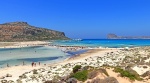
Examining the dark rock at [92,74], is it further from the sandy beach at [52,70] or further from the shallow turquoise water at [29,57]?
the shallow turquoise water at [29,57]

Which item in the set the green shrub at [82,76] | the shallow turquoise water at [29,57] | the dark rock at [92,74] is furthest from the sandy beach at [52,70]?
the shallow turquoise water at [29,57]

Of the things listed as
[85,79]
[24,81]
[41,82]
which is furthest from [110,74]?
[24,81]

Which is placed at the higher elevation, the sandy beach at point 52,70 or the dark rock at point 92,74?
the dark rock at point 92,74

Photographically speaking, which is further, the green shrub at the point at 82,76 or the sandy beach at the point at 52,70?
the sandy beach at the point at 52,70

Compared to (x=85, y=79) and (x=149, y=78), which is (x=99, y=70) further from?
(x=149, y=78)

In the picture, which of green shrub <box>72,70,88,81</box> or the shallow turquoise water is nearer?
green shrub <box>72,70,88,81</box>

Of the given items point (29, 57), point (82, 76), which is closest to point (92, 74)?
point (82, 76)

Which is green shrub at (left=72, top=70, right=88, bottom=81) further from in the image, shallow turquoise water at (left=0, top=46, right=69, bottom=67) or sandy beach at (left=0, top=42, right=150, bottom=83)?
shallow turquoise water at (left=0, top=46, right=69, bottom=67)

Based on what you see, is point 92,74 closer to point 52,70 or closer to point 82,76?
point 82,76

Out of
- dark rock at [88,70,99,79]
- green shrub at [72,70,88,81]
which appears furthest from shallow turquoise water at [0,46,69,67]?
dark rock at [88,70,99,79]

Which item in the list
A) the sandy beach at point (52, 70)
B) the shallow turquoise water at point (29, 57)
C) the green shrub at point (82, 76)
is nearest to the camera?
the green shrub at point (82, 76)

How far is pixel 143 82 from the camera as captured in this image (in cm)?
1948

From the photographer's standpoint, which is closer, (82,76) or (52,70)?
(82,76)

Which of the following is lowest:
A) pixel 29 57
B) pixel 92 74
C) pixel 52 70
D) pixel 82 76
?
pixel 29 57
